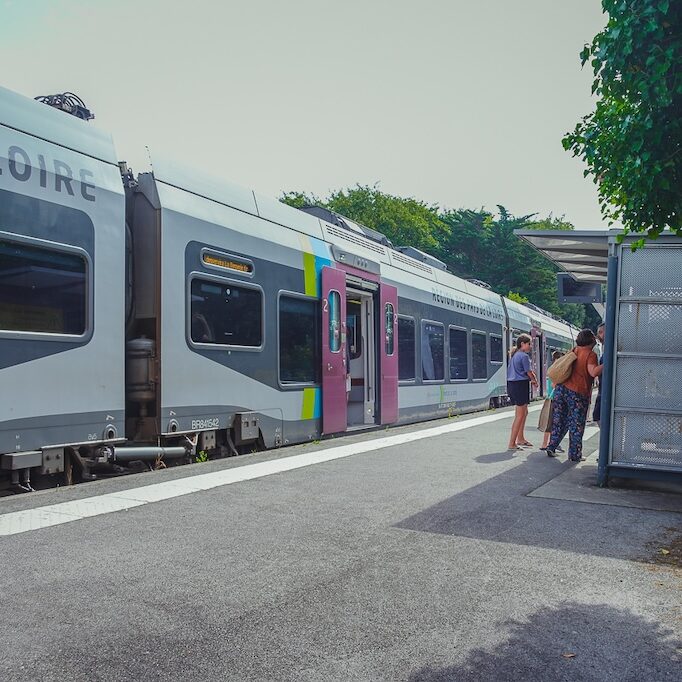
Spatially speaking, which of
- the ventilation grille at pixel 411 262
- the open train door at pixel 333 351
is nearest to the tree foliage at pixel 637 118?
the open train door at pixel 333 351

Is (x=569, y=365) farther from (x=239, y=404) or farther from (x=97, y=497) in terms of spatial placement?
(x=97, y=497)

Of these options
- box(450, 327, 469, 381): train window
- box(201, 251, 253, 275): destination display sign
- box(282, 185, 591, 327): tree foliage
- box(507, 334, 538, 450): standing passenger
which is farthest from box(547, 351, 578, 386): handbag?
box(282, 185, 591, 327): tree foliage

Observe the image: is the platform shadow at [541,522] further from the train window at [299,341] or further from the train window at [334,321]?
the train window at [334,321]

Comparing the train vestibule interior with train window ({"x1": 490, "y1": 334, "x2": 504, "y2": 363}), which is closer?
the train vestibule interior

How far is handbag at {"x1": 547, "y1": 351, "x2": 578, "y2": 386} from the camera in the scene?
917 centimetres

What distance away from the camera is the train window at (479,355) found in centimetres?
1831

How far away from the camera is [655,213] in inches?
171

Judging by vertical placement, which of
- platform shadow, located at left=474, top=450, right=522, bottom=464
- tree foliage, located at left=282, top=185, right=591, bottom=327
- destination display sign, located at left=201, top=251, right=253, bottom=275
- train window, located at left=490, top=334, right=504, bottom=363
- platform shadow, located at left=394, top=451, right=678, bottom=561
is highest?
tree foliage, located at left=282, top=185, right=591, bottom=327

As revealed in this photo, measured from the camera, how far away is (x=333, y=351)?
11070 mm

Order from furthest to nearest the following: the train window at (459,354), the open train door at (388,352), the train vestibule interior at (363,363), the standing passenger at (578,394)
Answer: the train window at (459,354), the open train door at (388,352), the train vestibule interior at (363,363), the standing passenger at (578,394)

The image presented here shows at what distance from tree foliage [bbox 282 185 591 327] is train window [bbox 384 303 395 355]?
34.3 metres

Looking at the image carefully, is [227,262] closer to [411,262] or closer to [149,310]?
[149,310]

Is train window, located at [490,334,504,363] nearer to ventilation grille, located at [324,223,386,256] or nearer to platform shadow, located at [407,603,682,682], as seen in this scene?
ventilation grille, located at [324,223,386,256]

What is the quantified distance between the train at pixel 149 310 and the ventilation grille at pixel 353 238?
0.19ft
